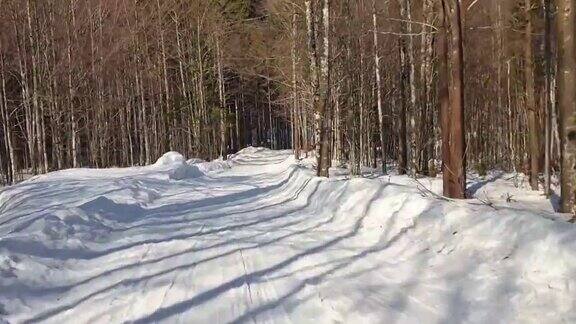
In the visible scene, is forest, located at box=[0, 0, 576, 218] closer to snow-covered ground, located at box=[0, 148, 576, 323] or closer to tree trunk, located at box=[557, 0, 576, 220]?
tree trunk, located at box=[557, 0, 576, 220]

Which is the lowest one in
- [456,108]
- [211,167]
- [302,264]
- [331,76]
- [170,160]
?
[302,264]

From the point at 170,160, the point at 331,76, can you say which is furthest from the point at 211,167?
the point at 331,76

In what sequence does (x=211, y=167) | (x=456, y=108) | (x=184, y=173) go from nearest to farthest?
1. (x=456, y=108)
2. (x=184, y=173)
3. (x=211, y=167)

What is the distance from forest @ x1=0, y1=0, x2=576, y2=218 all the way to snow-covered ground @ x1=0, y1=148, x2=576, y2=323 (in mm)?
2497

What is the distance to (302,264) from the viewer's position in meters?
6.63

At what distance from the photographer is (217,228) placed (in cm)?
950

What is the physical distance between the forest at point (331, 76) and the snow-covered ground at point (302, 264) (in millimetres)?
2497

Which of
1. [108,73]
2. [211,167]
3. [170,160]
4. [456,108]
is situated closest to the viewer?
[456,108]

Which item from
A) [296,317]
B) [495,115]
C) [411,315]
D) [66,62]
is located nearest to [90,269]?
[296,317]

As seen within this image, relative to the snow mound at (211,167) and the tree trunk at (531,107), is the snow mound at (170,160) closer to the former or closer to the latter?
the snow mound at (211,167)

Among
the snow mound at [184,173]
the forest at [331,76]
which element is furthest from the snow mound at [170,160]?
the forest at [331,76]

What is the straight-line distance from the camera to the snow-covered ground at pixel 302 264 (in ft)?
16.0

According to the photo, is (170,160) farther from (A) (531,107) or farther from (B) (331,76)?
(A) (531,107)

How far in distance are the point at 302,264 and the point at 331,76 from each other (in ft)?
48.6
